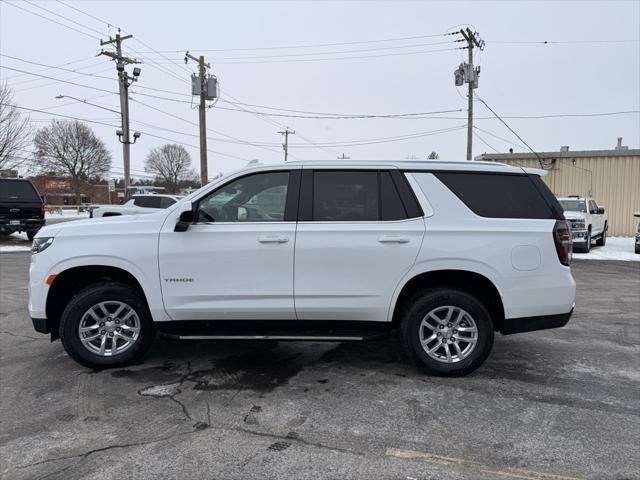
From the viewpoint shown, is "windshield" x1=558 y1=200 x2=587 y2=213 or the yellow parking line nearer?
the yellow parking line

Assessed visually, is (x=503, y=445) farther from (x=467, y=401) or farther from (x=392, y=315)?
(x=392, y=315)

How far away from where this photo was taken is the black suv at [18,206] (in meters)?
16.3

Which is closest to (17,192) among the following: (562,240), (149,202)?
(149,202)

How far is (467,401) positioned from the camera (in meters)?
3.95

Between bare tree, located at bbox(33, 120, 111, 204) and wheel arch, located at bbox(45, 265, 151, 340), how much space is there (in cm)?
5591

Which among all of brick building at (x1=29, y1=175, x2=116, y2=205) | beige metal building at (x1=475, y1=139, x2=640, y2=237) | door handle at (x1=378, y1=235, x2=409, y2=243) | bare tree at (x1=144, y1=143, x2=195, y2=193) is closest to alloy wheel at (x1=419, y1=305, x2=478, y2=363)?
door handle at (x1=378, y1=235, x2=409, y2=243)

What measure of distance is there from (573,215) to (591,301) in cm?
793

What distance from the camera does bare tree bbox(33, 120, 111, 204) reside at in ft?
178

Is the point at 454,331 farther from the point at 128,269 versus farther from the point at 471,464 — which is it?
the point at 128,269

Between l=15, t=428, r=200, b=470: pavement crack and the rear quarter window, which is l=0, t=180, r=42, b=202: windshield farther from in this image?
the rear quarter window

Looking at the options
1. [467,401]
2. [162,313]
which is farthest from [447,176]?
[162,313]

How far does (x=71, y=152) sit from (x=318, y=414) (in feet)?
199

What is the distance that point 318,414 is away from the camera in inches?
146

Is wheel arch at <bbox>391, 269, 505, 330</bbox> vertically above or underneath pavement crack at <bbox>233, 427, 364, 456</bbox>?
above
